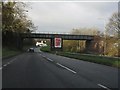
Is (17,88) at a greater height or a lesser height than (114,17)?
lesser

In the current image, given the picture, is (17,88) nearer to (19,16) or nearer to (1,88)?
(1,88)

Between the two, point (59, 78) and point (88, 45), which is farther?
point (88, 45)

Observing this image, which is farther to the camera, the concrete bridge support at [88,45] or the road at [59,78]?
the concrete bridge support at [88,45]

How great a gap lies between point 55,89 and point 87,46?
116 metres

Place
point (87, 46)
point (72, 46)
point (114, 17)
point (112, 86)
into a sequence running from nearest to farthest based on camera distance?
point (112, 86) < point (114, 17) < point (87, 46) < point (72, 46)

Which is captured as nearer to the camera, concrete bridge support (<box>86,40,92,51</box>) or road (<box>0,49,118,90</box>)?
road (<box>0,49,118,90</box>)

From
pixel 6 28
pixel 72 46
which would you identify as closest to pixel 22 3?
pixel 6 28

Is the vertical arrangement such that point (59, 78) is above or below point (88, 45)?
above

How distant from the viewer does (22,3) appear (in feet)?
133

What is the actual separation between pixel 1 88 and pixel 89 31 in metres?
142

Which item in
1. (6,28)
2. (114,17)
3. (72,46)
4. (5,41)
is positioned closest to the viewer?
(6,28)

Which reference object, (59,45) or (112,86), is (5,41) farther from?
(112,86)

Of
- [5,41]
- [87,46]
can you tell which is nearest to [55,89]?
[5,41]

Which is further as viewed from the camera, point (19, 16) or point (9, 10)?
point (19, 16)
